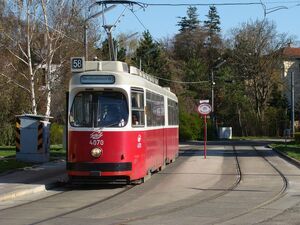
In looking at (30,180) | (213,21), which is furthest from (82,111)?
(213,21)

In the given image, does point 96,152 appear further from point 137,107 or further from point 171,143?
point 171,143

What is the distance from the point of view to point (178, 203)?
43.5 feet

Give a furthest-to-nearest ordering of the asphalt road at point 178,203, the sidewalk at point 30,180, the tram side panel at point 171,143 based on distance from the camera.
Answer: the tram side panel at point 171,143 < the sidewalk at point 30,180 < the asphalt road at point 178,203

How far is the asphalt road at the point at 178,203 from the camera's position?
1112cm

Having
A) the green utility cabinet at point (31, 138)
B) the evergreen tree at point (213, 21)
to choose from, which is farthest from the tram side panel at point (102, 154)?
the evergreen tree at point (213, 21)

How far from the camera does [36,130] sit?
24.0m

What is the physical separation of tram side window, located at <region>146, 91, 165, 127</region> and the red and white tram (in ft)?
2.87

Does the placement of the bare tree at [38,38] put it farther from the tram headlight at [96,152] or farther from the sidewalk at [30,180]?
the tram headlight at [96,152]

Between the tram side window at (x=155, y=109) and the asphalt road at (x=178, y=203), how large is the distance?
1.81m

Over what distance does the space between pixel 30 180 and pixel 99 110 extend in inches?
137

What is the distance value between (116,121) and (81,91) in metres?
1.29

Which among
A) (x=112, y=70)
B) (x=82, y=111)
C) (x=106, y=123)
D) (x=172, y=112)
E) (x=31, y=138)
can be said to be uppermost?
(x=112, y=70)

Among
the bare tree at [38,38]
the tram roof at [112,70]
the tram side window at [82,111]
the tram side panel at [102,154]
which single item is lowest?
the tram side panel at [102,154]

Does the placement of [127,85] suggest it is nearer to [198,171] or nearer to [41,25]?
[198,171]
